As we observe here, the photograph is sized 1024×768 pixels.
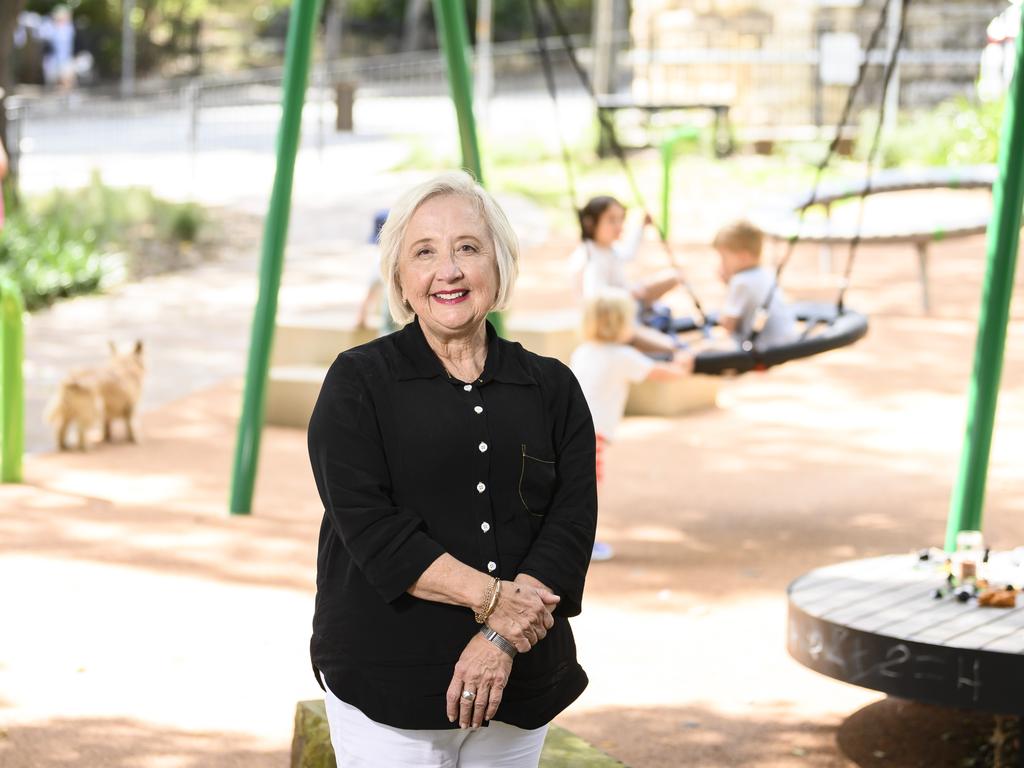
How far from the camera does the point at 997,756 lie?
14.6ft

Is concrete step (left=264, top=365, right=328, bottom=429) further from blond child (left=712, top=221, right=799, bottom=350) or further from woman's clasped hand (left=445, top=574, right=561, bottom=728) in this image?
woman's clasped hand (left=445, top=574, right=561, bottom=728)

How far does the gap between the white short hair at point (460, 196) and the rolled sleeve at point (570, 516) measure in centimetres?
22

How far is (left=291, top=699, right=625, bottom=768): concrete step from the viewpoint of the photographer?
12.1ft

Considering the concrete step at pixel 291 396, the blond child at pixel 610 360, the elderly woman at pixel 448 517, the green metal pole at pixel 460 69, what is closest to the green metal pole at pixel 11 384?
the concrete step at pixel 291 396

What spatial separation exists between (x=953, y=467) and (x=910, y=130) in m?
11.9

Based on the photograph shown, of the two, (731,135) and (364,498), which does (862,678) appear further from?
(731,135)

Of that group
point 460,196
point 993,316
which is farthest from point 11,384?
point 460,196

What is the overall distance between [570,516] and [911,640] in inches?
66.6

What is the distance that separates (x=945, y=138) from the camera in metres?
18.6

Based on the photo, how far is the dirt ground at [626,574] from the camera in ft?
15.1

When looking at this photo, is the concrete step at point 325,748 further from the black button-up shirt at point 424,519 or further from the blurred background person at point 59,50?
the blurred background person at point 59,50

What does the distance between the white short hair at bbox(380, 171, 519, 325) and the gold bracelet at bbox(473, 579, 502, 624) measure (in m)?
0.48

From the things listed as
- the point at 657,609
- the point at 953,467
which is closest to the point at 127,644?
the point at 657,609

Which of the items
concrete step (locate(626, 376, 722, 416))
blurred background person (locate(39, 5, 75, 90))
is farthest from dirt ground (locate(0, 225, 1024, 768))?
blurred background person (locate(39, 5, 75, 90))
